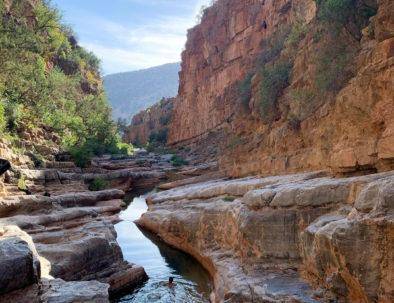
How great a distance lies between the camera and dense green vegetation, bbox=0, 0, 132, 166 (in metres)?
28.7

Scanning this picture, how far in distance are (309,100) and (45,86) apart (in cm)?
2294

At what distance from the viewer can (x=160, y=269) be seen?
1498cm

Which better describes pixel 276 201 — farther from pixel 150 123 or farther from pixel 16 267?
pixel 150 123

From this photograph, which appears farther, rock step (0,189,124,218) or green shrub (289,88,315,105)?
green shrub (289,88,315,105)

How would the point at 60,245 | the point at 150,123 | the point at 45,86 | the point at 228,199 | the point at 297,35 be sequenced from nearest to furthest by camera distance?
the point at 60,245
the point at 228,199
the point at 297,35
the point at 45,86
the point at 150,123

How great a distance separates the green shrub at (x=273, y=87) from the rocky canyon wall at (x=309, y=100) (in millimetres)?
66

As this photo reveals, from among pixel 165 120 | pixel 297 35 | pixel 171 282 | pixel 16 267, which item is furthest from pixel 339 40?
pixel 165 120

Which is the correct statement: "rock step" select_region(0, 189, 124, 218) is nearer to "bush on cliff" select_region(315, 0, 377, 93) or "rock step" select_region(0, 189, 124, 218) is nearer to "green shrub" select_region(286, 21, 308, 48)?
"bush on cliff" select_region(315, 0, 377, 93)

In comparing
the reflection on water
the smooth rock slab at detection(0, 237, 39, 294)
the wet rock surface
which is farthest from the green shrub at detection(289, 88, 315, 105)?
the smooth rock slab at detection(0, 237, 39, 294)

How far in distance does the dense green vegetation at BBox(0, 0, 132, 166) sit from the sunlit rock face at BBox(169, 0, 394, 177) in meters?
13.1

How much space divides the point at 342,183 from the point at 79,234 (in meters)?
8.47

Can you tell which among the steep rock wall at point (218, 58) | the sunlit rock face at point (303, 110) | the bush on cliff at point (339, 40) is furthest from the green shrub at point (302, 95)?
the steep rock wall at point (218, 58)

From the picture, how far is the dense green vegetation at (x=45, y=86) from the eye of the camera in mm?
28703

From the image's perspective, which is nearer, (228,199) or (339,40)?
(339,40)
